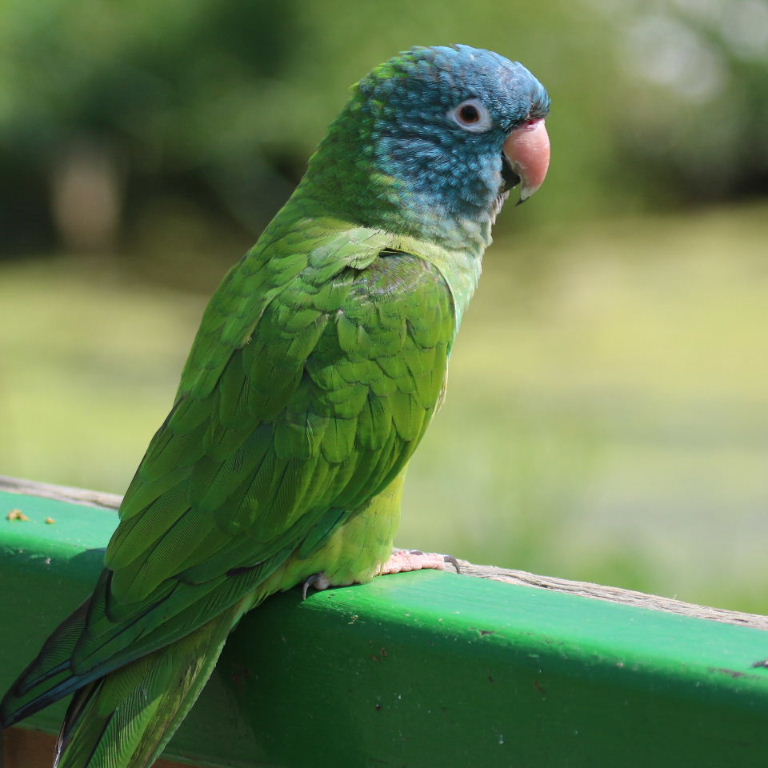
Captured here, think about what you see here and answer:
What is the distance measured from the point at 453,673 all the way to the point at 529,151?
1133mm

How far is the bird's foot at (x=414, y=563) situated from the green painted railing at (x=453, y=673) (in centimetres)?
9

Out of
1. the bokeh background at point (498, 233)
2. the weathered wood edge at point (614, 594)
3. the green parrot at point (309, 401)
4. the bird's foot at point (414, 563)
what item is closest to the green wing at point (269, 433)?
→ the green parrot at point (309, 401)

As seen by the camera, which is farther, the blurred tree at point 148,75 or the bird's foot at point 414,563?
the blurred tree at point 148,75

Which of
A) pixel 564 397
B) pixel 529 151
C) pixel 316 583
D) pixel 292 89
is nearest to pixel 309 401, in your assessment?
pixel 316 583

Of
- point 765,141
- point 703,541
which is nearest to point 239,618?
point 703,541

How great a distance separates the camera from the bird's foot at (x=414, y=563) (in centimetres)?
175

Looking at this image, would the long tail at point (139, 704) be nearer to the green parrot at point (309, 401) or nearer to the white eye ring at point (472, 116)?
the green parrot at point (309, 401)

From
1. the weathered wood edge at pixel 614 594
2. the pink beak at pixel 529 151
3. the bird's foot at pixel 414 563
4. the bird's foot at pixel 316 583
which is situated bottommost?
the bird's foot at pixel 414 563

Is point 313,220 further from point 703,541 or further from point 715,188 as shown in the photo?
point 715,188

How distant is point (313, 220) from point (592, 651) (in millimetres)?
1008

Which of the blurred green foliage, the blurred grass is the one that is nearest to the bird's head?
the blurred grass

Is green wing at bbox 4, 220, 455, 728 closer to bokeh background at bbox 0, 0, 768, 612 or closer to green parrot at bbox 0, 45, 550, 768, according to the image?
green parrot at bbox 0, 45, 550, 768

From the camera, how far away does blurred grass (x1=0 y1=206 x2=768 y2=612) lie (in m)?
4.67

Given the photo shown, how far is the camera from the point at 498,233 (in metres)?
10.5
